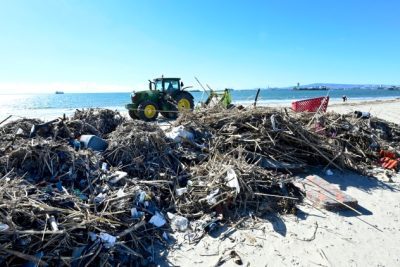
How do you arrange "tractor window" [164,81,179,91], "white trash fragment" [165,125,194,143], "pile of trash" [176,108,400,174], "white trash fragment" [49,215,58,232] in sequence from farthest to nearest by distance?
1. "tractor window" [164,81,179,91]
2. "white trash fragment" [165,125,194,143]
3. "pile of trash" [176,108,400,174]
4. "white trash fragment" [49,215,58,232]

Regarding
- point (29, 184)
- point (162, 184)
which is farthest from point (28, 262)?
point (162, 184)

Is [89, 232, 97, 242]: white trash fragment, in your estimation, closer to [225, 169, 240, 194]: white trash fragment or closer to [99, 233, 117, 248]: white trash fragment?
[99, 233, 117, 248]: white trash fragment

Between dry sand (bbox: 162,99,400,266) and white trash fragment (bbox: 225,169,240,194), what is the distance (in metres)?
0.53

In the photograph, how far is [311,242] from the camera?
10.7ft

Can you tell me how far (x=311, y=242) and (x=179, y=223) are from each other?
5.26 ft

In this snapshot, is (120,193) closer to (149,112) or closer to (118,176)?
(118,176)

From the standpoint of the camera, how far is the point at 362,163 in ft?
19.5

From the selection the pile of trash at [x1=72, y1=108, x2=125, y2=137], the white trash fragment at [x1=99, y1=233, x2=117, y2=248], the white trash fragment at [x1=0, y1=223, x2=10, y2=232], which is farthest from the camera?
the pile of trash at [x1=72, y1=108, x2=125, y2=137]

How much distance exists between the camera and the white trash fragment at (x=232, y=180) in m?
4.03

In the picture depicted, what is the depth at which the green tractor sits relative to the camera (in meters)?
13.6

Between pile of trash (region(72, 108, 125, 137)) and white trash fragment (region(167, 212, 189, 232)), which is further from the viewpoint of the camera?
pile of trash (region(72, 108, 125, 137))

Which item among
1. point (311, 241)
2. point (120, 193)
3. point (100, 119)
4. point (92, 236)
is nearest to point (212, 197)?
point (120, 193)

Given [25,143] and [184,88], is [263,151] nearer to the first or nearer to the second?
[25,143]

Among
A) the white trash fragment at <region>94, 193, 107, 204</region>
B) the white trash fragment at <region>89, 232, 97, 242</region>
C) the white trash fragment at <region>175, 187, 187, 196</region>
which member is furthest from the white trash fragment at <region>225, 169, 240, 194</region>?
the white trash fragment at <region>89, 232, 97, 242</region>
